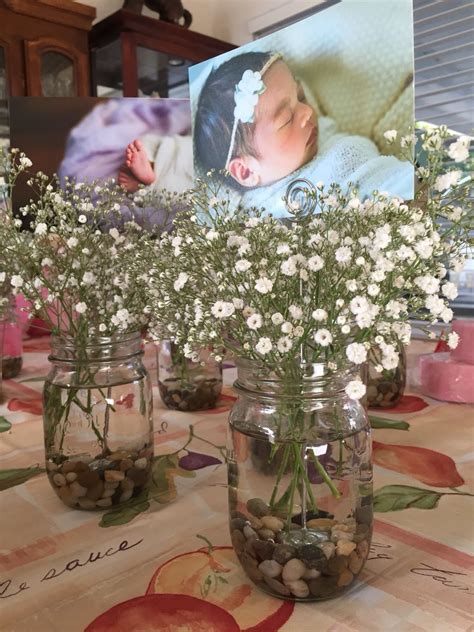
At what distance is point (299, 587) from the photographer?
0.38 meters

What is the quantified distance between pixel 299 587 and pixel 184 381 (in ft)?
1.63

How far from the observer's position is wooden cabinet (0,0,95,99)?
5.79 feet

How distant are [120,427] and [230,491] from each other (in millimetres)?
178

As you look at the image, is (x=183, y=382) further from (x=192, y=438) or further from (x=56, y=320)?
(x=56, y=320)

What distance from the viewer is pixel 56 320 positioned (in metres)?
0.57

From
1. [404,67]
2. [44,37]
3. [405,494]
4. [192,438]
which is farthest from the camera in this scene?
[44,37]

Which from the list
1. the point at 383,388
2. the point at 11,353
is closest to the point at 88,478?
the point at 383,388

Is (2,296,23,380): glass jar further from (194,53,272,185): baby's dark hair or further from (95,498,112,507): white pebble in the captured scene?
(95,498,112,507): white pebble

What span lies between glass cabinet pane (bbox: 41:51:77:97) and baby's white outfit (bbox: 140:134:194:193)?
0.63 meters

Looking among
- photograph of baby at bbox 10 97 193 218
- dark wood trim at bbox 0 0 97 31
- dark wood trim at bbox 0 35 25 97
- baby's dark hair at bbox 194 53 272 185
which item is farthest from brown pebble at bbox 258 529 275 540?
dark wood trim at bbox 0 0 97 31

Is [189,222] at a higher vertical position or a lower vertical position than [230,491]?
higher

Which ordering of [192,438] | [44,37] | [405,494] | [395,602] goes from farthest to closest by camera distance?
[44,37] < [192,438] < [405,494] < [395,602]

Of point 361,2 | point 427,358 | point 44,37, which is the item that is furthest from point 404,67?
point 44,37

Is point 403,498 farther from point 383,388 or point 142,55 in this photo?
point 142,55
